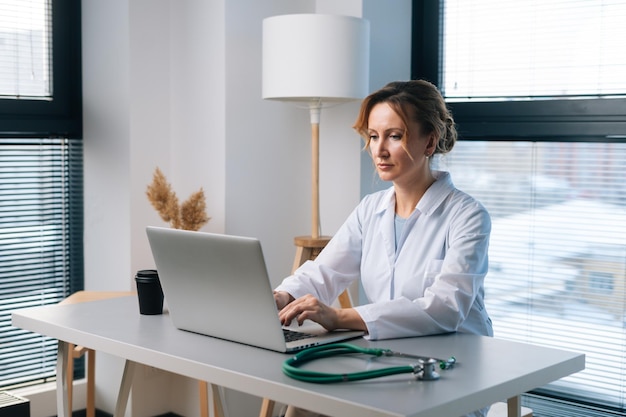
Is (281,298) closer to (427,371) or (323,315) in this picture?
(323,315)

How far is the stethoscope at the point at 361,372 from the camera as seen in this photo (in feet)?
4.89

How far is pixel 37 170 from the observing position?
344 cm

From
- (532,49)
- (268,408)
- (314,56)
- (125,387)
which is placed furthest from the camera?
(532,49)

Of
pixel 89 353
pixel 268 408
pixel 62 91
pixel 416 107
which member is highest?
pixel 62 91

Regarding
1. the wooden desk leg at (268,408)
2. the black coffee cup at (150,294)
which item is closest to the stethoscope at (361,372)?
the black coffee cup at (150,294)

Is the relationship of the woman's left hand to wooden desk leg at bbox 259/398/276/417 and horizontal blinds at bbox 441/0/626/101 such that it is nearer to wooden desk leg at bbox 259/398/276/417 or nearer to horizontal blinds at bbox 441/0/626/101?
wooden desk leg at bbox 259/398/276/417

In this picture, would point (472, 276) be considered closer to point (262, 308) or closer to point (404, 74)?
point (262, 308)

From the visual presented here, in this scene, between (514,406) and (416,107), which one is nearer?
(514,406)

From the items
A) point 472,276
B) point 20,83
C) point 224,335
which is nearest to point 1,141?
point 20,83

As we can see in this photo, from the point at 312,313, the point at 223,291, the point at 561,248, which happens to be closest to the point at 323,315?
the point at 312,313

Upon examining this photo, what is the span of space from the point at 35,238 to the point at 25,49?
2.45ft

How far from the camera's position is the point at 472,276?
1980 mm

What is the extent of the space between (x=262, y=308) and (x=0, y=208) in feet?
6.46

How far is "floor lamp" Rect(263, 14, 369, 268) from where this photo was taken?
3.01m
